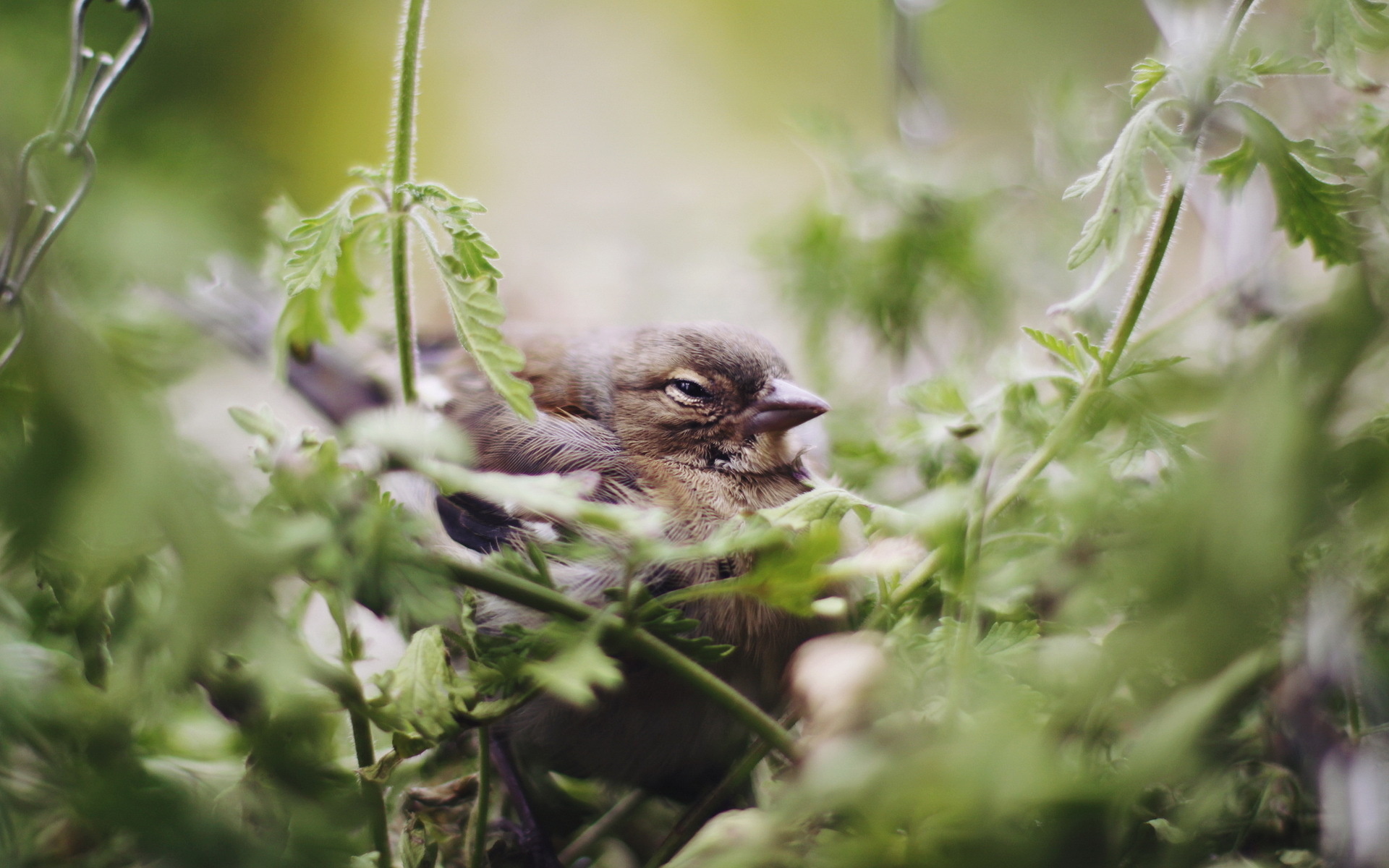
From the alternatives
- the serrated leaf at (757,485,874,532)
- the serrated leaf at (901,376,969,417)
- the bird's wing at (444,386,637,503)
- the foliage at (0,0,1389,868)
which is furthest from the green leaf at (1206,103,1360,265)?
the bird's wing at (444,386,637,503)

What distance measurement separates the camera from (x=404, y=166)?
665 mm

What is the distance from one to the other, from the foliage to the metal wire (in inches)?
2.9

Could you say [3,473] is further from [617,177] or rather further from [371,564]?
[617,177]

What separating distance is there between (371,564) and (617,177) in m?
3.56

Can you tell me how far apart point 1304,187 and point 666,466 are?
692mm

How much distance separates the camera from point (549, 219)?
3637 millimetres

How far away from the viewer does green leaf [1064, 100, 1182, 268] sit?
0.60m

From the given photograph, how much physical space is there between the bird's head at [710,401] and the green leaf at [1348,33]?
0.61 metres

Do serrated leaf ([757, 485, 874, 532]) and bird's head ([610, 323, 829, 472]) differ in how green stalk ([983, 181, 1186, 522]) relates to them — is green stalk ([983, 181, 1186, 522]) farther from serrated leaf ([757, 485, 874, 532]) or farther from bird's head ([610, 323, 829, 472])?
bird's head ([610, 323, 829, 472])

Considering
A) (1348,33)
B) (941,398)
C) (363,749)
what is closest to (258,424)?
(363,749)

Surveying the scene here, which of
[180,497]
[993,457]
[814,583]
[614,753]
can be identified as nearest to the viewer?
[180,497]

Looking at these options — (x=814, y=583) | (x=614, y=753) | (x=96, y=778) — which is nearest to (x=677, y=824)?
(x=614, y=753)

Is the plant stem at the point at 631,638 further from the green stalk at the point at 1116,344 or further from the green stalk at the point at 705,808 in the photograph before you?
the green stalk at the point at 1116,344

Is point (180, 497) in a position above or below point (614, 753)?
above
